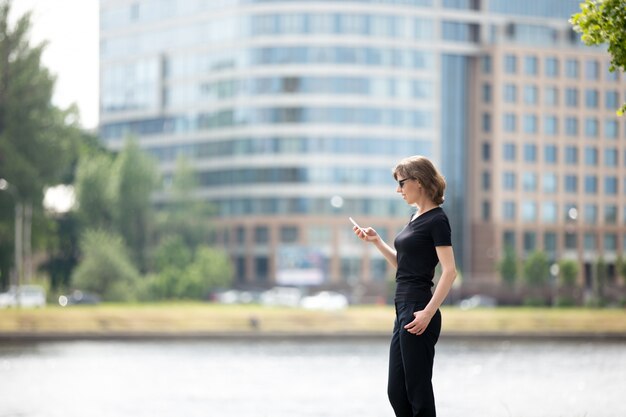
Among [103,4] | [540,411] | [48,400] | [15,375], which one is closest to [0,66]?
[15,375]

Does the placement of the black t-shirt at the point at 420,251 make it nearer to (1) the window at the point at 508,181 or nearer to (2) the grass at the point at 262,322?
(2) the grass at the point at 262,322

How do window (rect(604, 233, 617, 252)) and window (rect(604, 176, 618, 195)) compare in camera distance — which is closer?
window (rect(604, 233, 617, 252))

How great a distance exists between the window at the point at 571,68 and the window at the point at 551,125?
13.9ft

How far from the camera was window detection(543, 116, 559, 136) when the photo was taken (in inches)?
4865

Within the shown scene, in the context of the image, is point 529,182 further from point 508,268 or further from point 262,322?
point 262,322

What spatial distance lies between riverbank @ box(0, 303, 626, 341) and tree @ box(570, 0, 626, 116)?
41889mm

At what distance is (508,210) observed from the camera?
122 metres

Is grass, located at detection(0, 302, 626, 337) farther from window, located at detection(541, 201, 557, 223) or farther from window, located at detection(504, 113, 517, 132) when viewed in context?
window, located at detection(541, 201, 557, 223)

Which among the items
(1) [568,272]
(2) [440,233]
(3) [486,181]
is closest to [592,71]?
(3) [486,181]

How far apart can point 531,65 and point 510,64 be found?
2.19 metres

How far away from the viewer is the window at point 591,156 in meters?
126

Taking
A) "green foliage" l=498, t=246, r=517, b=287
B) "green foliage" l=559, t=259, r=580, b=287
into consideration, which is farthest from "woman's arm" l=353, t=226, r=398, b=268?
"green foliage" l=498, t=246, r=517, b=287

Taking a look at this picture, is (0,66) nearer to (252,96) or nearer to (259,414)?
(252,96)

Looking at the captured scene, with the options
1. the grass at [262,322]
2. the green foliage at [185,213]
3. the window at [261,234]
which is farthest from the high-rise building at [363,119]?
the grass at [262,322]
